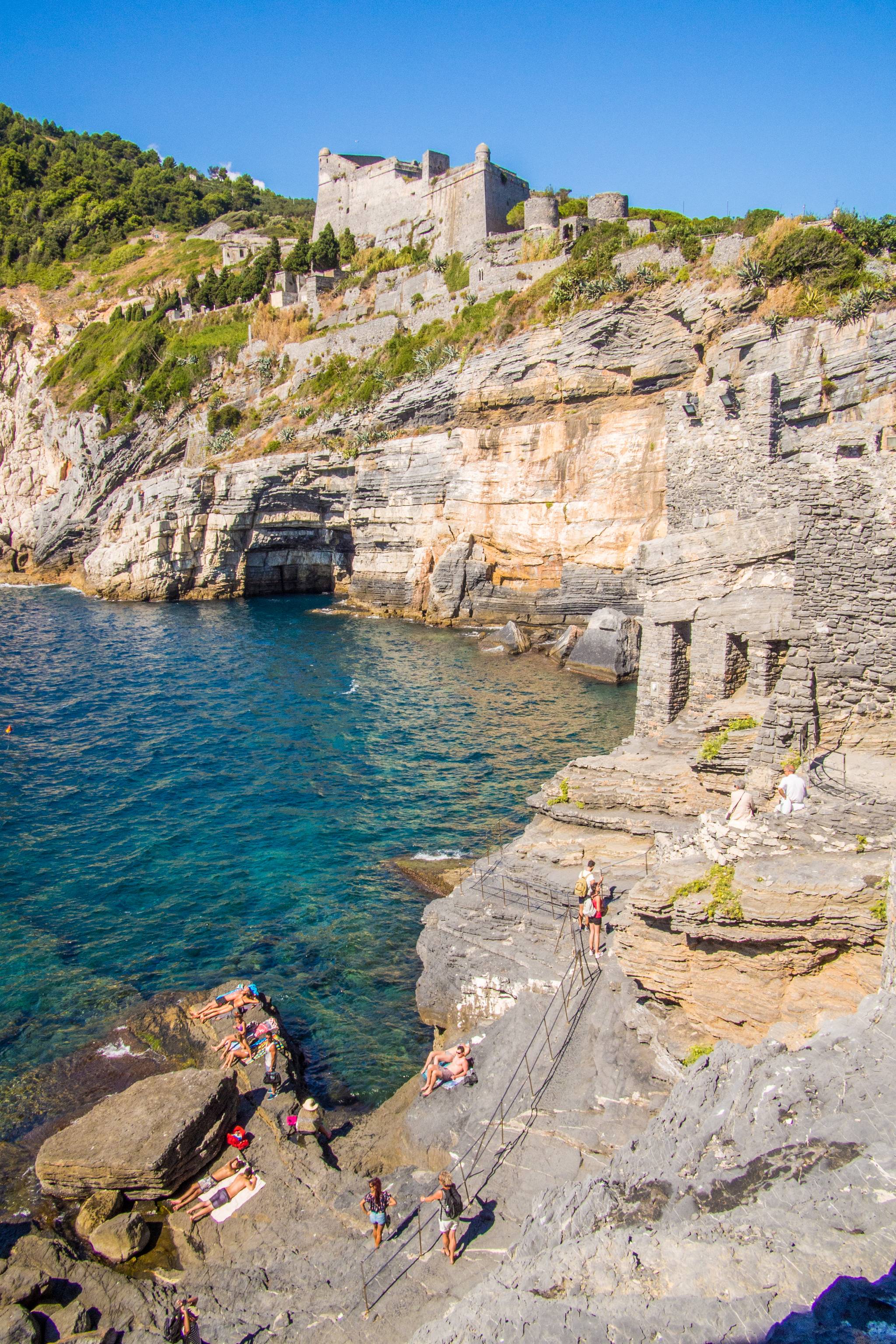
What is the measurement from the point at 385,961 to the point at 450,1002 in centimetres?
273

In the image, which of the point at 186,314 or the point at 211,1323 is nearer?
the point at 211,1323

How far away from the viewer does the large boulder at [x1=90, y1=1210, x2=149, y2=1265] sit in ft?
32.8

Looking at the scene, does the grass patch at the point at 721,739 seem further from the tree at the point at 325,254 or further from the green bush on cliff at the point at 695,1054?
the tree at the point at 325,254

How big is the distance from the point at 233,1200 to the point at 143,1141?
1608 mm

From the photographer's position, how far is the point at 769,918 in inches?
364

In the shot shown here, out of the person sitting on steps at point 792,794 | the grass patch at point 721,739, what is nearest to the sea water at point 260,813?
the grass patch at point 721,739

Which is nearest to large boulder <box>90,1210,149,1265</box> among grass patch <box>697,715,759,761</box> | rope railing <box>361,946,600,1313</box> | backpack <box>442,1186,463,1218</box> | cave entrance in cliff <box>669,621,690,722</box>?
rope railing <box>361,946,600,1313</box>

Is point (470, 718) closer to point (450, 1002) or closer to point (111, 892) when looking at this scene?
point (111, 892)

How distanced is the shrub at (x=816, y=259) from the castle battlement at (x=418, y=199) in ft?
95.2

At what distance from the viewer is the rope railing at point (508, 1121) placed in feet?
29.5

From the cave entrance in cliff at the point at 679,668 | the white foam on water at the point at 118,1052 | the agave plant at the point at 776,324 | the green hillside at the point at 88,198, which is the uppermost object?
the green hillside at the point at 88,198

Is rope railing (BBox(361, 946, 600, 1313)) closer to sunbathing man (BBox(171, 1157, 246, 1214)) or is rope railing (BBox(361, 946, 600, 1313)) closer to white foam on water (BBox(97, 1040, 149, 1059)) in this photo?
sunbathing man (BBox(171, 1157, 246, 1214))

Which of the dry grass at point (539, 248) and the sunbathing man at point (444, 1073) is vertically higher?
the dry grass at point (539, 248)

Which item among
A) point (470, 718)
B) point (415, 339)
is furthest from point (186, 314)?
point (470, 718)
